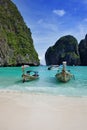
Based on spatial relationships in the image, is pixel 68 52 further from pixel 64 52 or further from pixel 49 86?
pixel 49 86

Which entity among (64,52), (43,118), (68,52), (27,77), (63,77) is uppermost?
(64,52)

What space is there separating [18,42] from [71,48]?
72.6 metres

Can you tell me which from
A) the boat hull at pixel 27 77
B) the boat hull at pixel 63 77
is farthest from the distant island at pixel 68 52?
the boat hull at pixel 63 77

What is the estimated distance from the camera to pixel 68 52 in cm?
17750

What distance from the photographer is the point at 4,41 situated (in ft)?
308

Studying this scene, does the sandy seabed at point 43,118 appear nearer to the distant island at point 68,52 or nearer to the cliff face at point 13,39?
the cliff face at point 13,39

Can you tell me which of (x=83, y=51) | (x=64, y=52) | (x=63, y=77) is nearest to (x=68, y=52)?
(x=64, y=52)

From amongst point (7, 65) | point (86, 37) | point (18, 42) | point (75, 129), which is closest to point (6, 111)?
point (75, 129)

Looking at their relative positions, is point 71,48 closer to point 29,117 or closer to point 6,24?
point 6,24

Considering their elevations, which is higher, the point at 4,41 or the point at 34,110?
the point at 4,41

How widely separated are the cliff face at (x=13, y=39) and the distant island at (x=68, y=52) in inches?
1754

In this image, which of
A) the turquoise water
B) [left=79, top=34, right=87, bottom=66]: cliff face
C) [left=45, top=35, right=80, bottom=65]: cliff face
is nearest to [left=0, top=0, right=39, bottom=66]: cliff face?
[left=45, top=35, right=80, bottom=65]: cliff face

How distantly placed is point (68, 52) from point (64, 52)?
3.66 m

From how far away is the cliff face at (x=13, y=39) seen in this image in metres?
93.9
